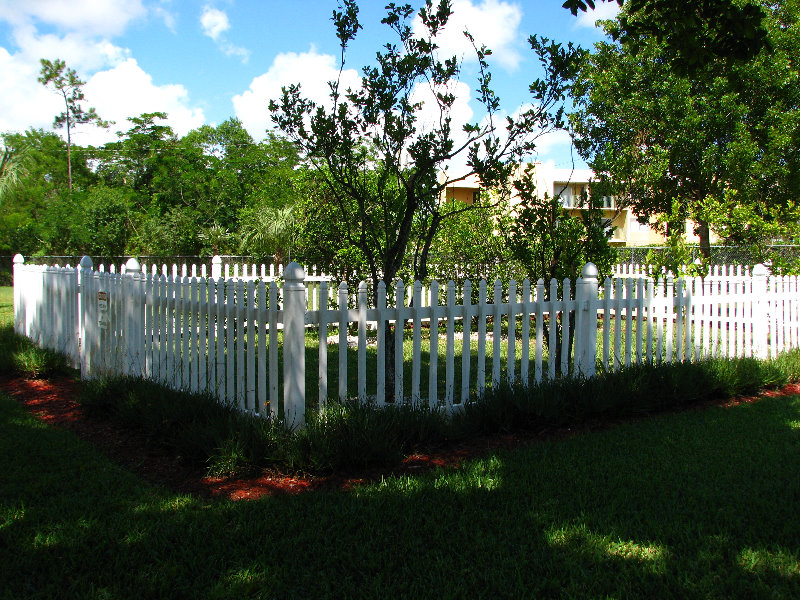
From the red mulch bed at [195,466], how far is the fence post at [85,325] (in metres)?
1.16

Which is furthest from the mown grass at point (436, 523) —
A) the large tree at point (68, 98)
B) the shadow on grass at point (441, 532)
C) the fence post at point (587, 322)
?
the large tree at point (68, 98)

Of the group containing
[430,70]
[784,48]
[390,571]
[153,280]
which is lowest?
[390,571]

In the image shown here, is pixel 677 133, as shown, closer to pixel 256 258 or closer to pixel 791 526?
pixel 256 258

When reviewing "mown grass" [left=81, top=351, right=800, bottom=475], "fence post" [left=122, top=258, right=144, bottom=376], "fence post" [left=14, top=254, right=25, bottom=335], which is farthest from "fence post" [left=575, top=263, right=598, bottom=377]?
"fence post" [left=14, top=254, right=25, bottom=335]

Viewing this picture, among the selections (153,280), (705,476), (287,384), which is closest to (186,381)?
(153,280)

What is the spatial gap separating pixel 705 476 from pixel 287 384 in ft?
10.1

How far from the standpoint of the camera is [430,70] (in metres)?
6.21

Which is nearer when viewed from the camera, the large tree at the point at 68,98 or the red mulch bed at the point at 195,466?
the red mulch bed at the point at 195,466

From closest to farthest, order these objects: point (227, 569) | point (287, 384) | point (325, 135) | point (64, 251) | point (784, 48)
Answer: point (227, 569)
point (287, 384)
point (325, 135)
point (784, 48)
point (64, 251)

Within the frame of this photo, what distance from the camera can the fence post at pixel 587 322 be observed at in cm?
646

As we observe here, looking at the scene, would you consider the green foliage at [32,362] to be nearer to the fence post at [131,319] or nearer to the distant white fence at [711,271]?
the fence post at [131,319]

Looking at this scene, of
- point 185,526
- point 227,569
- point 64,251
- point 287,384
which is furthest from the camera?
point 64,251

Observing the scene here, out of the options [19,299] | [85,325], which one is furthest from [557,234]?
[19,299]

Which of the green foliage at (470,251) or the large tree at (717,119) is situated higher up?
the large tree at (717,119)
